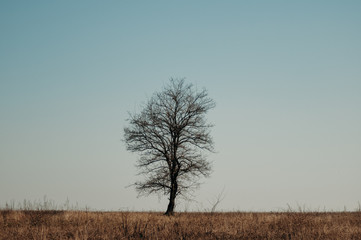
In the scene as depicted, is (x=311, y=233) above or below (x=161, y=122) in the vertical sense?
below

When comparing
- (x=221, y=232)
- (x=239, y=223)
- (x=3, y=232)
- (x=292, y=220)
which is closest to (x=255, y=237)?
(x=221, y=232)

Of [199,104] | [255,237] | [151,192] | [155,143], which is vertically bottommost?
[255,237]

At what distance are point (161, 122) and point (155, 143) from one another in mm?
1530

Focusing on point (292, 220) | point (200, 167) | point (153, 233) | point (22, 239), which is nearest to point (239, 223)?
point (292, 220)

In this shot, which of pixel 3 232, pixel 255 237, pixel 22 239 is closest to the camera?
pixel 22 239

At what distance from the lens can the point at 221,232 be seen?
10703mm

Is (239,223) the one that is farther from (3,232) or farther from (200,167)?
(200,167)

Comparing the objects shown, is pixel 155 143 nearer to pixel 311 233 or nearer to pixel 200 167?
pixel 200 167

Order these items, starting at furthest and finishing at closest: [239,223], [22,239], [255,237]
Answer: [239,223], [255,237], [22,239]

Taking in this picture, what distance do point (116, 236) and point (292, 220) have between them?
7.01 meters

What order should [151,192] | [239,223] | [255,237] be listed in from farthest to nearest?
[151,192]
[239,223]
[255,237]

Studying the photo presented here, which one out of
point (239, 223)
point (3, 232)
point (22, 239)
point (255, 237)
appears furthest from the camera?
point (239, 223)

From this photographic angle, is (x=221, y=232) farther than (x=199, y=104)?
No

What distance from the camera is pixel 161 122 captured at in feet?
81.5
